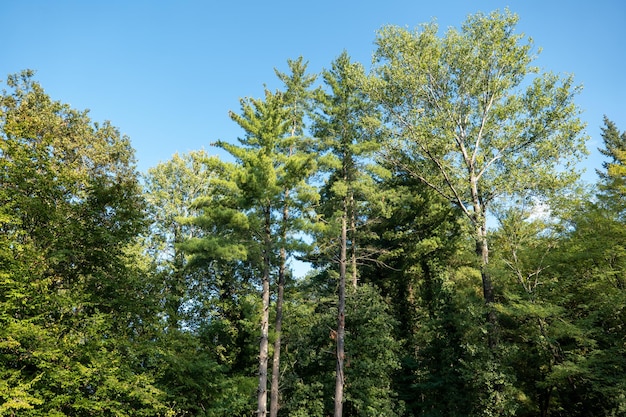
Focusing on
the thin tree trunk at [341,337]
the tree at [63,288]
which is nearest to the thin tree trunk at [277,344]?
the thin tree trunk at [341,337]

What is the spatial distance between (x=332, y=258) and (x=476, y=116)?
380 inches

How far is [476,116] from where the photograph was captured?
1761 cm

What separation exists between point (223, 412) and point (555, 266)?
14.0 metres

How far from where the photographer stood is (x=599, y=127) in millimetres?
39312

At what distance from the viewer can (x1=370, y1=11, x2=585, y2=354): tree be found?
15.5 m

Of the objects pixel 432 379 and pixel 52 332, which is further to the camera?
pixel 432 379

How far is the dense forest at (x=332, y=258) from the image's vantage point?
11344 mm

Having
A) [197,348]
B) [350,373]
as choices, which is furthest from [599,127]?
[197,348]

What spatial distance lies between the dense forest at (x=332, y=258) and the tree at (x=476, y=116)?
0.09m

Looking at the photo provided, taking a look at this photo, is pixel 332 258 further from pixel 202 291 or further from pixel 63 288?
pixel 63 288

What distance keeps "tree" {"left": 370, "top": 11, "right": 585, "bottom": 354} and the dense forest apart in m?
0.09

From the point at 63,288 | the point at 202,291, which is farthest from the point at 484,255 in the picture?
the point at 63,288

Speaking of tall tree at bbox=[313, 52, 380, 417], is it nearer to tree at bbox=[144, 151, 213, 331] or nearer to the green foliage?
the green foliage

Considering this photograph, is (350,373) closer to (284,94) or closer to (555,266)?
(555,266)
